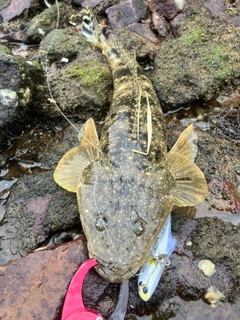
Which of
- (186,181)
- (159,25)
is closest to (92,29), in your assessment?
(159,25)

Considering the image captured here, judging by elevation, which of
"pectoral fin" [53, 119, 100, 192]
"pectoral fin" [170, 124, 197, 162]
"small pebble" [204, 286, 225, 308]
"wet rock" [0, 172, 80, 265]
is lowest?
"small pebble" [204, 286, 225, 308]

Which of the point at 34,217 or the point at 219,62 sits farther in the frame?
the point at 219,62

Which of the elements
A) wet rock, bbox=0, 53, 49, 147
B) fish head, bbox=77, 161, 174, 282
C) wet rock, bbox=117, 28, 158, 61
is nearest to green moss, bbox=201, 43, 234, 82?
wet rock, bbox=117, 28, 158, 61

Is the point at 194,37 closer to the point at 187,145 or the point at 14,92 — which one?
the point at 187,145

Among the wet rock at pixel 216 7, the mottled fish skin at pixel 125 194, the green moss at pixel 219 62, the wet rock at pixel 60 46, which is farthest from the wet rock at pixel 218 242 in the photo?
the wet rock at pixel 216 7

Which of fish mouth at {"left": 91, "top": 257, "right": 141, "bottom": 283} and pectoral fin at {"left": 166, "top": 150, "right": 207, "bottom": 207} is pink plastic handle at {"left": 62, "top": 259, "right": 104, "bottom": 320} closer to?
fish mouth at {"left": 91, "top": 257, "right": 141, "bottom": 283}

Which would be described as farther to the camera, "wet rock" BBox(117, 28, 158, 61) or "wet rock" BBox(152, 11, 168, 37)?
"wet rock" BBox(152, 11, 168, 37)
